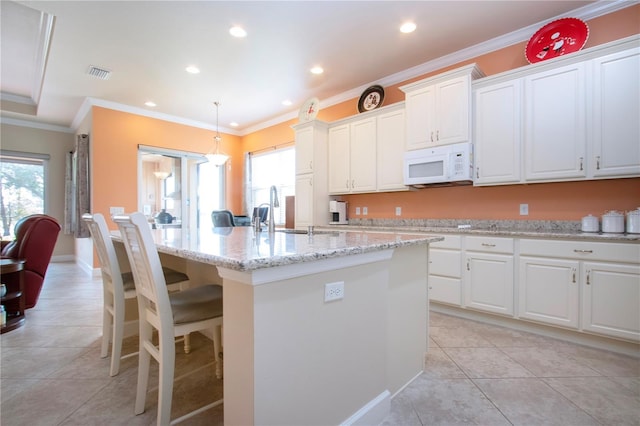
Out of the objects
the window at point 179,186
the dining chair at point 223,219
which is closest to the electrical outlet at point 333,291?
the dining chair at point 223,219

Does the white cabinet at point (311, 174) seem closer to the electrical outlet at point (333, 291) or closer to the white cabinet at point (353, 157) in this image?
the white cabinet at point (353, 157)

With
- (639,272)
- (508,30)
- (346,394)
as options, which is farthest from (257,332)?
(508,30)

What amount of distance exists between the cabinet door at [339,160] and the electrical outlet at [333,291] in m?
3.19

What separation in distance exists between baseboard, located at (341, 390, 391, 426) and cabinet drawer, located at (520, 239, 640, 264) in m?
1.90

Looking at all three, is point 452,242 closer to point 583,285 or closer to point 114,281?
point 583,285

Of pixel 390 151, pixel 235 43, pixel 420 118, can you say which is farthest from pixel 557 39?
pixel 235 43

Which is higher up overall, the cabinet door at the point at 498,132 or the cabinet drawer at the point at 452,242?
the cabinet door at the point at 498,132

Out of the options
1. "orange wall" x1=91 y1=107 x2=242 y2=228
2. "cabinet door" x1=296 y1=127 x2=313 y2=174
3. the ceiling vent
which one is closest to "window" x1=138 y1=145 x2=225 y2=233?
"orange wall" x1=91 y1=107 x2=242 y2=228

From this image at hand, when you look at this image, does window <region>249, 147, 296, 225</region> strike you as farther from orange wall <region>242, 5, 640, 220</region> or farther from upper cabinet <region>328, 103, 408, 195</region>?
orange wall <region>242, 5, 640, 220</region>

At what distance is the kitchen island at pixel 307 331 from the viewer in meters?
1.03

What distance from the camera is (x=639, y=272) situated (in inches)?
83.7

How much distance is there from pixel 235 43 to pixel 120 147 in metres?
3.10

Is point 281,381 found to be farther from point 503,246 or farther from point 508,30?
point 508,30

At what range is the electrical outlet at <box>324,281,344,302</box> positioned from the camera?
1.24 metres
